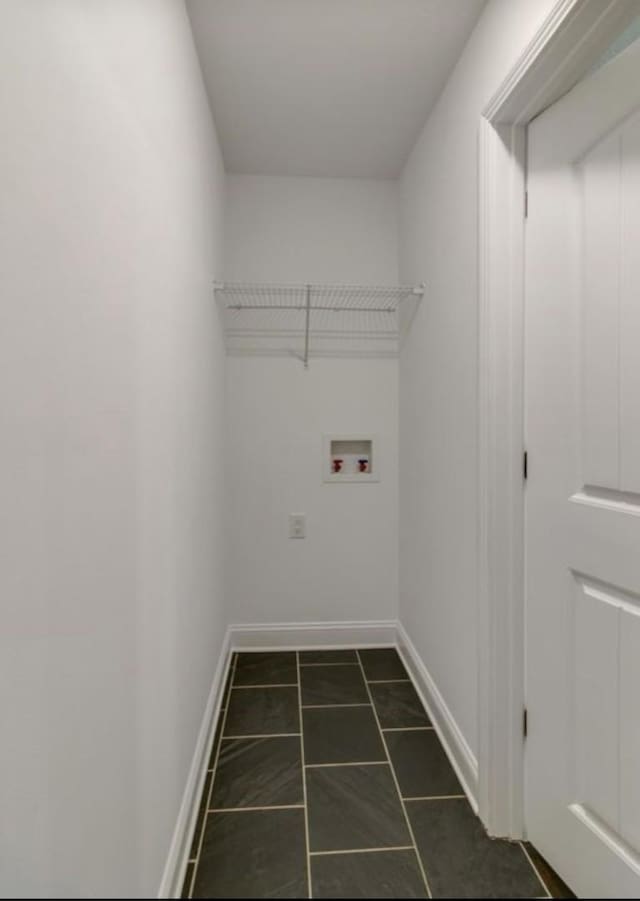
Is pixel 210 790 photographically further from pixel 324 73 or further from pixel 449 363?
pixel 324 73

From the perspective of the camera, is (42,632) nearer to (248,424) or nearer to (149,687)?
(149,687)

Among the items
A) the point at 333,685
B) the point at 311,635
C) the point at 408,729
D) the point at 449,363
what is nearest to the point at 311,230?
the point at 449,363

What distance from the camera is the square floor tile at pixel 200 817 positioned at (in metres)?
1.20

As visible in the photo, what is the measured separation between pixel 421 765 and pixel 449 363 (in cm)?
139

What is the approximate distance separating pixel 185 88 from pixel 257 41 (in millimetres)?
354

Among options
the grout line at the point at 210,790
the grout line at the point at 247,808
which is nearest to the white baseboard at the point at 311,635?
the grout line at the point at 210,790

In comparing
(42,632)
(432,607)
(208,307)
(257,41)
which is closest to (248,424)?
(208,307)

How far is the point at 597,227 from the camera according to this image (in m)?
1.03

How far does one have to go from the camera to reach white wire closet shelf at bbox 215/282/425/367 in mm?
2283

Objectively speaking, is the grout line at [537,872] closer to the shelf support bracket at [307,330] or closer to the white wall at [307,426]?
the white wall at [307,426]

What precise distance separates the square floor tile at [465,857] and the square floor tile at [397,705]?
376mm

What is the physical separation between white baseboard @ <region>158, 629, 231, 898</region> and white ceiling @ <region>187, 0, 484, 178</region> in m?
2.28

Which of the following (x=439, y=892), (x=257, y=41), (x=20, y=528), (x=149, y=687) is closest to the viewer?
(x=20, y=528)

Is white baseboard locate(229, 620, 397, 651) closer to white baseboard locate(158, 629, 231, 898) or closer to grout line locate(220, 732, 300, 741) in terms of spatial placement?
white baseboard locate(158, 629, 231, 898)
